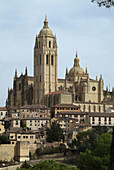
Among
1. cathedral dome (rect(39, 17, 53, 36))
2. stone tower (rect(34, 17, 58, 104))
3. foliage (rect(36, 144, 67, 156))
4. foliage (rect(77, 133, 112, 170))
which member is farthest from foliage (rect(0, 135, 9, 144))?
cathedral dome (rect(39, 17, 53, 36))

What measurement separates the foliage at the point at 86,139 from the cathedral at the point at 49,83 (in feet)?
84.1

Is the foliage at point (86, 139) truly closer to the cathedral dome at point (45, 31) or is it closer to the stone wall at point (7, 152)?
the stone wall at point (7, 152)

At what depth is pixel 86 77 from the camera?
3932 inches

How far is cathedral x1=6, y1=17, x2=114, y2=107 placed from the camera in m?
90.2

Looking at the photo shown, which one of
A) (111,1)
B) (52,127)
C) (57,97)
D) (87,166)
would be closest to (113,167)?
(111,1)

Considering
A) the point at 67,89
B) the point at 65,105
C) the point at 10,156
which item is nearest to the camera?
the point at 10,156

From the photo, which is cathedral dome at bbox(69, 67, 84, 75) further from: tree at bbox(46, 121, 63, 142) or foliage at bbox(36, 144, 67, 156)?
foliage at bbox(36, 144, 67, 156)

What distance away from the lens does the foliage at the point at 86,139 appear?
182ft

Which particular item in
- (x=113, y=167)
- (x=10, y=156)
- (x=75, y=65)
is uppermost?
(x=75, y=65)

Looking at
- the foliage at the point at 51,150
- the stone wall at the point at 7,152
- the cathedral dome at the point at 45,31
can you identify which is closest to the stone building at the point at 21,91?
the cathedral dome at the point at 45,31

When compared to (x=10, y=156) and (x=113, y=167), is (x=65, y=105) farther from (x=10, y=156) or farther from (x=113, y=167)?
(x=113, y=167)

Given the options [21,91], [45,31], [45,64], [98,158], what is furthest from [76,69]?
[98,158]

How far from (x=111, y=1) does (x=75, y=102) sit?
72.0 meters

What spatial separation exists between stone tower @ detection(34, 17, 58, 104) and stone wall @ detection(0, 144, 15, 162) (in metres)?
36.5
